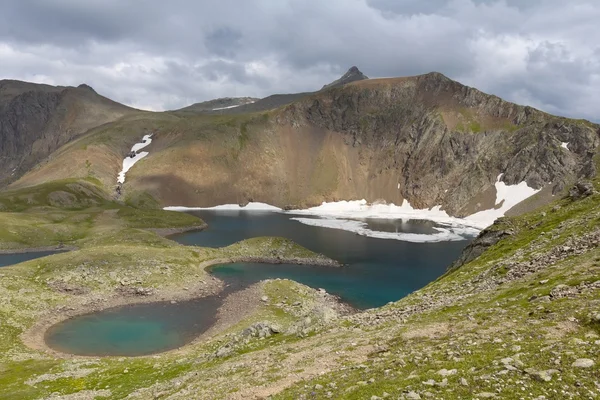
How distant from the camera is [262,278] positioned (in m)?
102

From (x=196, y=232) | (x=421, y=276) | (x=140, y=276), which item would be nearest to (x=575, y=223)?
(x=421, y=276)

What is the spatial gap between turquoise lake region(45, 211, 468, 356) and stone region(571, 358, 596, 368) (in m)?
57.2

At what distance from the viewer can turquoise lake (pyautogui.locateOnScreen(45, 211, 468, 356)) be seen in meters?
Answer: 62.9

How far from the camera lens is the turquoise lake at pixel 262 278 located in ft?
206

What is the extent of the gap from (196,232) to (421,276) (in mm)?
109566

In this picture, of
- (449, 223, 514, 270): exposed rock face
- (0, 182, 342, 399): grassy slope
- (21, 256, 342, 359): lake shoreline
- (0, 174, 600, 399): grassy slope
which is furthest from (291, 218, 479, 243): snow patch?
(0, 174, 600, 399): grassy slope

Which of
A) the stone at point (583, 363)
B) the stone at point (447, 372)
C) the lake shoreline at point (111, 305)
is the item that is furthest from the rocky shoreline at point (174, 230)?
the stone at point (583, 363)

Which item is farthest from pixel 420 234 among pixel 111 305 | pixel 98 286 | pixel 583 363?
pixel 583 363

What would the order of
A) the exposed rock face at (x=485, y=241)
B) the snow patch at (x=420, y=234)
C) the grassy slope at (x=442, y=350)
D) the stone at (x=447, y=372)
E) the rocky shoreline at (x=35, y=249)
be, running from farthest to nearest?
the snow patch at (x=420, y=234), the rocky shoreline at (x=35, y=249), the exposed rock face at (x=485, y=241), the stone at (x=447, y=372), the grassy slope at (x=442, y=350)

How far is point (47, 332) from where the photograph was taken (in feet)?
209

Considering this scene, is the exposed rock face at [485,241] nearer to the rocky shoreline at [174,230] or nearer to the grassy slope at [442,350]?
the grassy slope at [442,350]

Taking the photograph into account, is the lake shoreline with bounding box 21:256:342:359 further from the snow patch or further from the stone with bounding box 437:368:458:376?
the snow patch

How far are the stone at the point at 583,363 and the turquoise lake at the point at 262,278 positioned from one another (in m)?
57.2

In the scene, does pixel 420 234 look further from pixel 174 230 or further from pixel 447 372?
pixel 447 372
